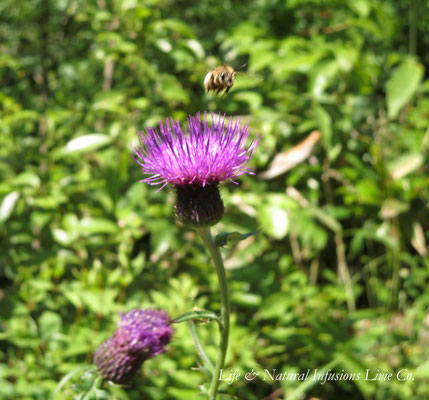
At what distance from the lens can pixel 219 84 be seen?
151 centimetres

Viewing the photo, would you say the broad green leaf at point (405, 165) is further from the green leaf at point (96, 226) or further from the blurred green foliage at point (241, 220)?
the green leaf at point (96, 226)

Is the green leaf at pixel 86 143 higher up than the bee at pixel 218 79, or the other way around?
the bee at pixel 218 79

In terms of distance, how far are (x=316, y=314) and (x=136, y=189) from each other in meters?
1.13

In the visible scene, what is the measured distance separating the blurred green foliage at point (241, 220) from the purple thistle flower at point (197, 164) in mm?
653

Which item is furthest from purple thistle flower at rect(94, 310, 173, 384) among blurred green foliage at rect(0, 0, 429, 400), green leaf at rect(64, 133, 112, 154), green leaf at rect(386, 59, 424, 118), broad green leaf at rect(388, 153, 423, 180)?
broad green leaf at rect(388, 153, 423, 180)

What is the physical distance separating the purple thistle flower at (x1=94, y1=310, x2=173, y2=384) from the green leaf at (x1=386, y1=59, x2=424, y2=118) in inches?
61.0

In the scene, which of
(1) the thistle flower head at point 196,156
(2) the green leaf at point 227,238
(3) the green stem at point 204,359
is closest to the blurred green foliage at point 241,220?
(3) the green stem at point 204,359

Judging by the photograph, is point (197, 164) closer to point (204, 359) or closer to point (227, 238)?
point (227, 238)

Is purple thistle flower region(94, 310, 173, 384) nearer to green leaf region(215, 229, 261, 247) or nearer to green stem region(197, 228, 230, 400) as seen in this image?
green stem region(197, 228, 230, 400)

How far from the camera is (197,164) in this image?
1206 mm

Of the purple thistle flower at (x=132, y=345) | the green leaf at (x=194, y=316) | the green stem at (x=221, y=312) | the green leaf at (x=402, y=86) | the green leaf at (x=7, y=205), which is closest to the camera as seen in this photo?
the green leaf at (x=194, y=316)

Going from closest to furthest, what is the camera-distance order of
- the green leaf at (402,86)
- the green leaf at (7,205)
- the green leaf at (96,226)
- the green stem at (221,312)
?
the green stem at (221,312) < the green leaf at (7,205) < the green leaf at (96,226) < the green leaf at (402,86)

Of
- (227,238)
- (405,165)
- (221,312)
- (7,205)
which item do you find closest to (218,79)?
(227,238)

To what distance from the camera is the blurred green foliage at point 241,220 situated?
6.57ft
